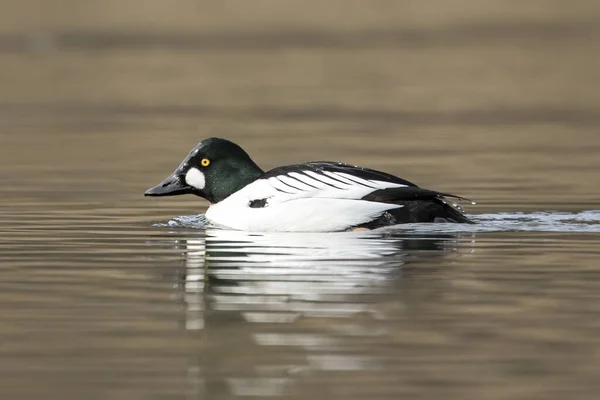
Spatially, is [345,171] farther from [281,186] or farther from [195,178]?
[195,178]

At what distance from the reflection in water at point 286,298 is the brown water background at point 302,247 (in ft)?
0.07

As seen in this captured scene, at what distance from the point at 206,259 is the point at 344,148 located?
790 centimetres

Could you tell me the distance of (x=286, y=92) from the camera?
1067 inches

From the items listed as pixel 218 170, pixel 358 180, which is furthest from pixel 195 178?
pixel 358 180

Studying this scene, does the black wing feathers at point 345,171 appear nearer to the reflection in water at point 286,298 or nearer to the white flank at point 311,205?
the white flank at point 311,205

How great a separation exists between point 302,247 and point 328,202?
804 millimetres

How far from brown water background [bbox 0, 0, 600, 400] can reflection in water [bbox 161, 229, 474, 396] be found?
0.07 feet

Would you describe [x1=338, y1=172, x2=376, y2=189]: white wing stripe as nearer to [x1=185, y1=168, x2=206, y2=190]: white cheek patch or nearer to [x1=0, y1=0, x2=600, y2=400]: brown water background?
[x1=0, y1=0, x2=600, y2=400]: brown water background

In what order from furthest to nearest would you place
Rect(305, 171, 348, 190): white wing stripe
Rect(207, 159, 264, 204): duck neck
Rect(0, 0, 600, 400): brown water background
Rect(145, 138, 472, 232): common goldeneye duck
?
Rect(207, 159, 264, 204): duck neck
Rect(305, 171, 348, 190): white wing stripe
Rect(145, 138, 472, 232): common goldeneye duck
Rect(0, 0, 600, 400): brown water background

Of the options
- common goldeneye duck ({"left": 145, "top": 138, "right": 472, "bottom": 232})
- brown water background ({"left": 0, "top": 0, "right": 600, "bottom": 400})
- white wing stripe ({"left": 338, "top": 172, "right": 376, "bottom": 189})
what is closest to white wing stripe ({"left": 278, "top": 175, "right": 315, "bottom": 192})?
common goldeneye duck ({"left": 145, "top": 138, "right": 472, "bottom": 232})

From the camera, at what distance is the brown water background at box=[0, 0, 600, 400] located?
7352 millimetres

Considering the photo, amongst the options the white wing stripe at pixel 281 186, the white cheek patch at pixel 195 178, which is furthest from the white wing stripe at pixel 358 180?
the white cheek patch at pixel 195 178

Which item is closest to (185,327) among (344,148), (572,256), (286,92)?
(572,256)

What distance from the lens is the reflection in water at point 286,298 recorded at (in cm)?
735
